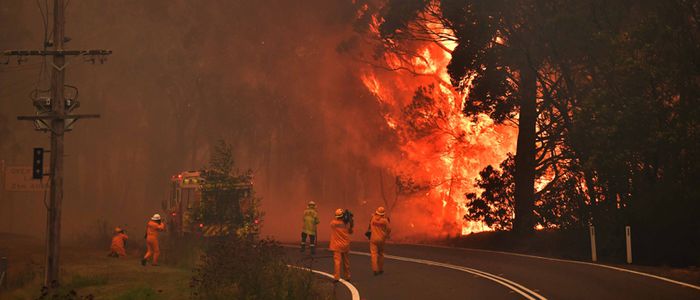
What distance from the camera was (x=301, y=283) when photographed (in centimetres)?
1673

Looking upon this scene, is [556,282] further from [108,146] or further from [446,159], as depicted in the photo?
[108,146]

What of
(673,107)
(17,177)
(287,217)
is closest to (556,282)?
(673,107)

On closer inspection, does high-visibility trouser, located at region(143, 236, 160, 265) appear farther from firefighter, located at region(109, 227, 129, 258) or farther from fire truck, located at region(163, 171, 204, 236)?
fire truck, located at region(163, 171, 204, 236)

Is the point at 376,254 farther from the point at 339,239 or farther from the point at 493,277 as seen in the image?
the point at 493,277

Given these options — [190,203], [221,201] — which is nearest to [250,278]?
[221,201]

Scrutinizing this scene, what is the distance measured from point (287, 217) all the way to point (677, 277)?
5017 cm

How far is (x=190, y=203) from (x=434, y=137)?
14760 millimetres

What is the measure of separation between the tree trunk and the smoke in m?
20.3

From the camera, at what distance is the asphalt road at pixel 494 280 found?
52.5ft

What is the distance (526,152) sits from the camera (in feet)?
106

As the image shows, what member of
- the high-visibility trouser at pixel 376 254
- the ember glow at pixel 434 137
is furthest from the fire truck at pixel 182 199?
the ember glow at pixel 434 137

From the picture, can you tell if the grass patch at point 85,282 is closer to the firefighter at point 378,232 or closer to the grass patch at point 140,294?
the grass patch at point 140,294

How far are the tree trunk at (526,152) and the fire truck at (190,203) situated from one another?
1065 centimetres

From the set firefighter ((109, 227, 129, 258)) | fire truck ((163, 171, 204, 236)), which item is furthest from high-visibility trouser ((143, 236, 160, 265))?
fire truck ((163, 171, 204, 236))
